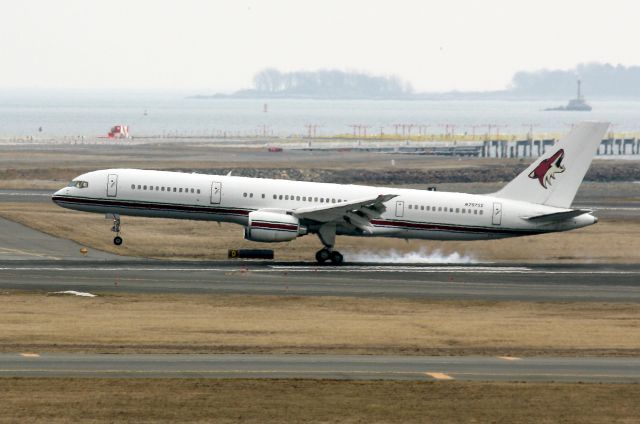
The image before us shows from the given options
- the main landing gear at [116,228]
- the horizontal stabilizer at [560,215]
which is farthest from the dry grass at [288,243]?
the horizontal stabilizer at [560,215]

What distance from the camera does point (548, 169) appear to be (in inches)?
2491

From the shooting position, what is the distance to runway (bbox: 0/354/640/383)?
31109mm

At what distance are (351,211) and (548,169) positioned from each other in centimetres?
1121

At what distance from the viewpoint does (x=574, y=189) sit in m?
63.3

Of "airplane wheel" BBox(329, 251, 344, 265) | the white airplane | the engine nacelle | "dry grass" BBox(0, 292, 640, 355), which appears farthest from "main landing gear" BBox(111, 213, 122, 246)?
"dry grass" BBox(0, 292, 640, 355)

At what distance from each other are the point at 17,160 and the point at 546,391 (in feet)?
378

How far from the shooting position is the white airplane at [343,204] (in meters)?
60.5

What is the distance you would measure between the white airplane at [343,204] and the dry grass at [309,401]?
2997cm

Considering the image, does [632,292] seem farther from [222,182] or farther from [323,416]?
[323,416]

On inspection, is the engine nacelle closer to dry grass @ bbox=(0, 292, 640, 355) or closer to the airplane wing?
the airplane wing

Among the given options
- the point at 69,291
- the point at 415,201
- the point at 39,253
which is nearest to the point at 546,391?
the point at 69,291

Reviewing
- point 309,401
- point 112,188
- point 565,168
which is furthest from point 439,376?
point 565,168

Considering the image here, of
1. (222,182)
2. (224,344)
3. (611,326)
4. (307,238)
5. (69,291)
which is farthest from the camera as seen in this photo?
(307,238)

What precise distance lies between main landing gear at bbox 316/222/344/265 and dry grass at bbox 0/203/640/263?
13.1ft
